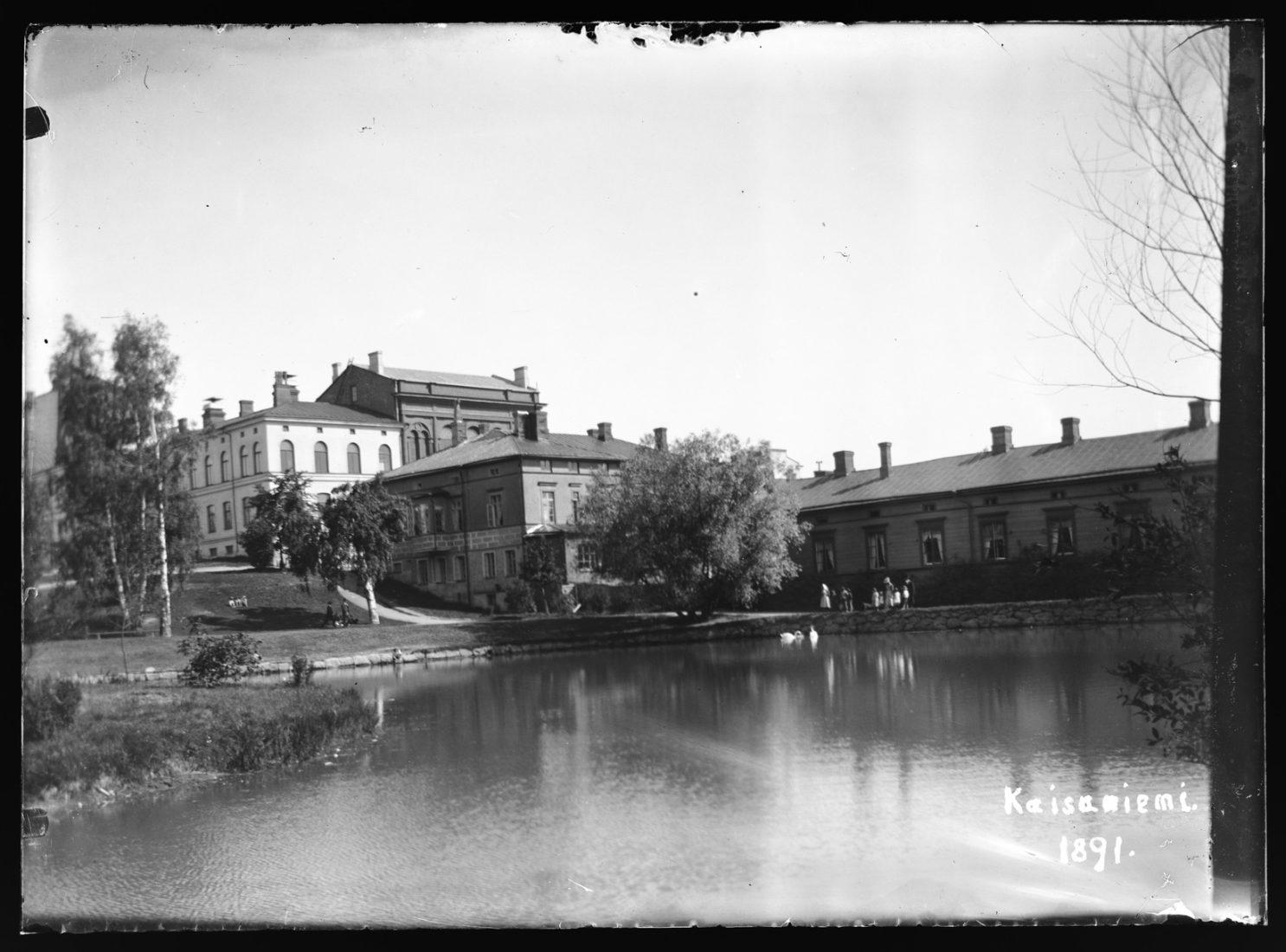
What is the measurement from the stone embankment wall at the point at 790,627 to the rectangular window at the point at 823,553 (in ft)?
1.58

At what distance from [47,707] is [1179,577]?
8039mm

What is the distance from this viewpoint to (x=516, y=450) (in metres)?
9.09

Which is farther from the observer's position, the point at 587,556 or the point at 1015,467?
the point at 587,556

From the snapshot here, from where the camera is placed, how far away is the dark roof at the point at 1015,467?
647cm

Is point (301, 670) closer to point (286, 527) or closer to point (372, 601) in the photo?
point (372, 601)

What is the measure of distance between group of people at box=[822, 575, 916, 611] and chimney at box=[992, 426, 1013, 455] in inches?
75.0

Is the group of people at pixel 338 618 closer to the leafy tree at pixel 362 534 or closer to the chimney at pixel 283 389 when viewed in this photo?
Result: the leafy tree at pixel 362 534

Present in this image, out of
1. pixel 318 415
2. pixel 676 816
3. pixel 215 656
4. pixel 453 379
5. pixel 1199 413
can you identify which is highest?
pixel 453 379

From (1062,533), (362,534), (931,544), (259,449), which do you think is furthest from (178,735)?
(1062,533)

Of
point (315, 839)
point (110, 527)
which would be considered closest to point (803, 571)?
point (315, 839)

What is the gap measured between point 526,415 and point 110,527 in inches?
143

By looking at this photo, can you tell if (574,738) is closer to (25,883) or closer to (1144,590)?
(25,883)

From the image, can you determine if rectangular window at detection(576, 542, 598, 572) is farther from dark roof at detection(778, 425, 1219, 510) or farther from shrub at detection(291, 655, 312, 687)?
shrub at detection(291, 655, 312, 687)

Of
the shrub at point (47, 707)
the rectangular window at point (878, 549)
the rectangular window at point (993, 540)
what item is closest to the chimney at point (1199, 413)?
the rectangular window at point (993, 540)
